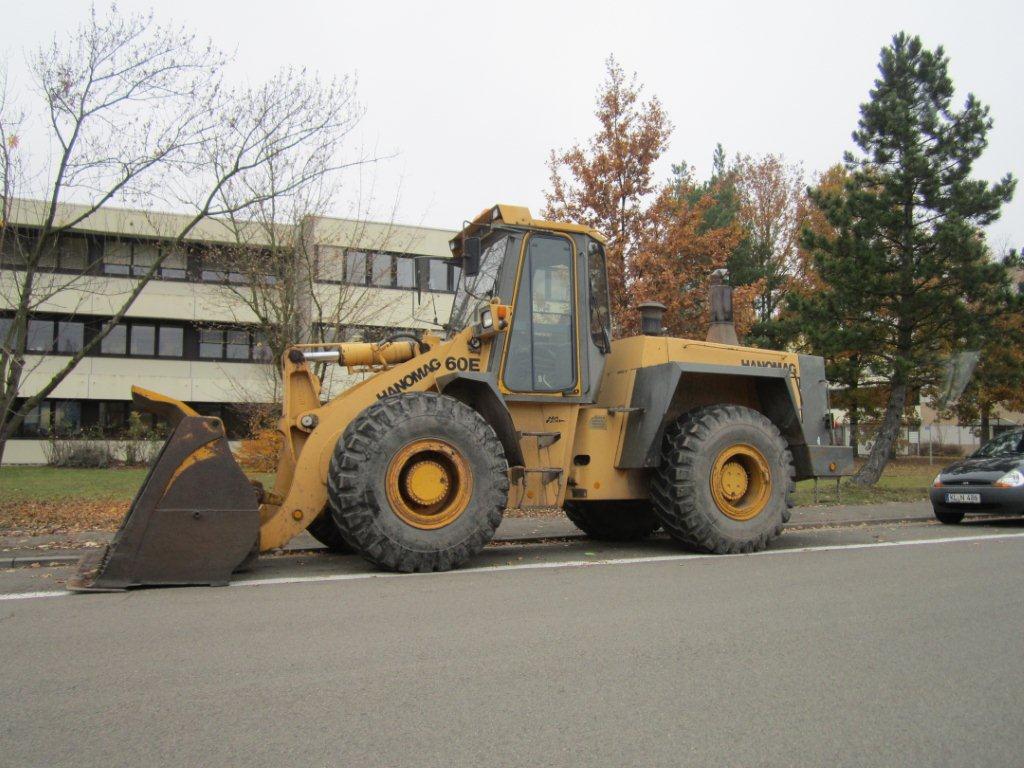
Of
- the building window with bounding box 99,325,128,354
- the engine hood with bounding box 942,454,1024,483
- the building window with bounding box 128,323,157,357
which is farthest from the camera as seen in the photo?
the building window with bounding box 128,323,157,357

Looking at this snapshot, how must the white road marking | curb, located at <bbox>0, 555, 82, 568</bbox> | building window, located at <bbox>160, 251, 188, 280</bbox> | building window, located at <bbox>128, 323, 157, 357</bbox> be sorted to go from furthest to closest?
building window, located at <bbox>128, 323, 157, 357</bbox>
building window, located at <bbox>160, 251, 188, 280</bbox>
curb, located at <bbox>0, 555, 82, 568</bbox>
the white road marking

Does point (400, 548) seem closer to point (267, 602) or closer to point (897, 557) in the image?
point (267, 602)

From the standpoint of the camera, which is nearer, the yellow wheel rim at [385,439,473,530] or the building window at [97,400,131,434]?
the yellow wheel rim at [385,439,473,530]

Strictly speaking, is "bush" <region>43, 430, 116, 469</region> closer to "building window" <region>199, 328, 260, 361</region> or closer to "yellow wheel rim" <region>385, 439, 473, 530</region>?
"building window" <region>199, 328, 260, 361</region>

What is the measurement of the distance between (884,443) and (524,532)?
1178cm

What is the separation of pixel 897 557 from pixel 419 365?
16.9 feet

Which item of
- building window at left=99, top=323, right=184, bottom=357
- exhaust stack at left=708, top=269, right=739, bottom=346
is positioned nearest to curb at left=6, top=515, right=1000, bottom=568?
exhaust stack at left=708, top=269, right=739, bottom=346

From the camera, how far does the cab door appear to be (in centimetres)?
853

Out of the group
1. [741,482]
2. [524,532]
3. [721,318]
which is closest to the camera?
[741,482]

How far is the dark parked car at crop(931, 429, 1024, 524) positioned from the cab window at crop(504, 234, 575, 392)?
7132 mm

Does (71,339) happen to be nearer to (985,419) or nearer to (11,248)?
(11,248)

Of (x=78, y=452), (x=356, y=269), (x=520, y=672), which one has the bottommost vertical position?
(x=78, y=452)

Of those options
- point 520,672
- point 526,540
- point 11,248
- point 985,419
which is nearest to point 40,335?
point 11,248

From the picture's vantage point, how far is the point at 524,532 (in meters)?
11.2
